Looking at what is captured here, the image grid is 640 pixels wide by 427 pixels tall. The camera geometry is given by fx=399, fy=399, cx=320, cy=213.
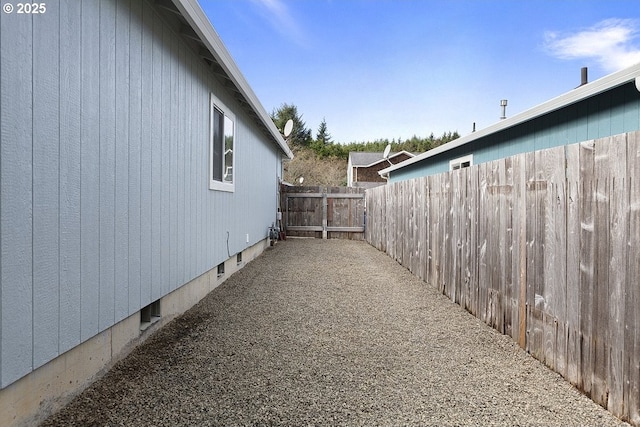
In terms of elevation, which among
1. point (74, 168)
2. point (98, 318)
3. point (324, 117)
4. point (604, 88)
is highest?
point (324, 117)

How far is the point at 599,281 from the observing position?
2.53 meters

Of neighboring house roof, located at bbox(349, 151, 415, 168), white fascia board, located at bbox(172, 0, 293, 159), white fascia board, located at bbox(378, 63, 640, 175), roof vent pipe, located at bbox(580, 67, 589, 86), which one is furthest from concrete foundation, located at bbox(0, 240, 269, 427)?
neighboring house roof, located at bbox(349, 151, 415, 168)

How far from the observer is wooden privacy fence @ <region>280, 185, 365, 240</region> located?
1428 centimetres

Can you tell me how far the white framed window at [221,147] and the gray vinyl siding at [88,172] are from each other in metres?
0.95

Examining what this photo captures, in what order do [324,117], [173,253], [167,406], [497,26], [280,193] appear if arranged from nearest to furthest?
1. [167,406]
2. [173,253]
3. [497,26]
4. [280,193]
5. [324,117]

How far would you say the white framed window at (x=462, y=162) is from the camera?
31.1 feet

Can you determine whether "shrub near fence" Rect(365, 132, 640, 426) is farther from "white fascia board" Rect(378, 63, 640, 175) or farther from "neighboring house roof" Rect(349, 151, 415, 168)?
"neighboring house roof" Rect(349, 151, 415, 168)

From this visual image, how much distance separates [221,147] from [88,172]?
372cm

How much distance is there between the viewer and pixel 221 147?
6.25 meters

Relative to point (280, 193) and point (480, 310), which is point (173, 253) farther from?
point (280, 193)

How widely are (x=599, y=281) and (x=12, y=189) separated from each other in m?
3.37

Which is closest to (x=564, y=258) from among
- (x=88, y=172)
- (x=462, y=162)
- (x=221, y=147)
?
(x=88, y=172)

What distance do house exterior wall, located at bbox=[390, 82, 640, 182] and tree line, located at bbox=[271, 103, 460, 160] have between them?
105 ft

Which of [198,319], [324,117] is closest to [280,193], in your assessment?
[198,319]
